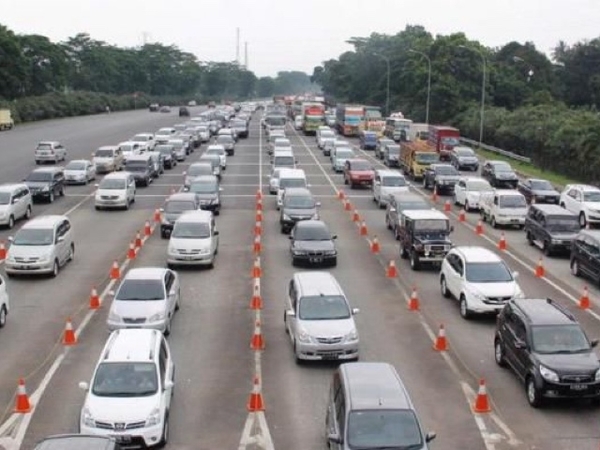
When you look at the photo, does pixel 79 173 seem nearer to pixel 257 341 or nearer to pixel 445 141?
pixel 445 141

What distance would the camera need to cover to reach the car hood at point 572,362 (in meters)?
17.6

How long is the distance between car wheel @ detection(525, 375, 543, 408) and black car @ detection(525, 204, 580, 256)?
16.3m

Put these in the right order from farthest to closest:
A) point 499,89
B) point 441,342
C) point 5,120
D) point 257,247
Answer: point 499,89
point 5,120
point 257,247
point 441,342

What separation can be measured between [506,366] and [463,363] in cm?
99

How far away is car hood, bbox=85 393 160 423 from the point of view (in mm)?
15422

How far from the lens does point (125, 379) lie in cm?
1642

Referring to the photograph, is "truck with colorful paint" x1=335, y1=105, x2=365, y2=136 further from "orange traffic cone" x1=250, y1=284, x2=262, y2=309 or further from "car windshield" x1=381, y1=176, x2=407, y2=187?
"orange traffic cone" x1=250, y1=284, x2=262, y2=309

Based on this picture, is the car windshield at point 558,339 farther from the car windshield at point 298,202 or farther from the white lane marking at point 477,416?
the car windshield at point 298,202

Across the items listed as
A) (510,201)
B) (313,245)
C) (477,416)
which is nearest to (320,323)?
(477,416)

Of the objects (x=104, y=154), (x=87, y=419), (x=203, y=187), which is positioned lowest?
(x=87, y=419)

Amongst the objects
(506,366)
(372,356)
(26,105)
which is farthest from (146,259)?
(26,105)

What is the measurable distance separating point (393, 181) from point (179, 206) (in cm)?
1343

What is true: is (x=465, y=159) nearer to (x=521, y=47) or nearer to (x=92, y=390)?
(x=92, y=390)

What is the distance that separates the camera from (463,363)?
20922 millimetres
